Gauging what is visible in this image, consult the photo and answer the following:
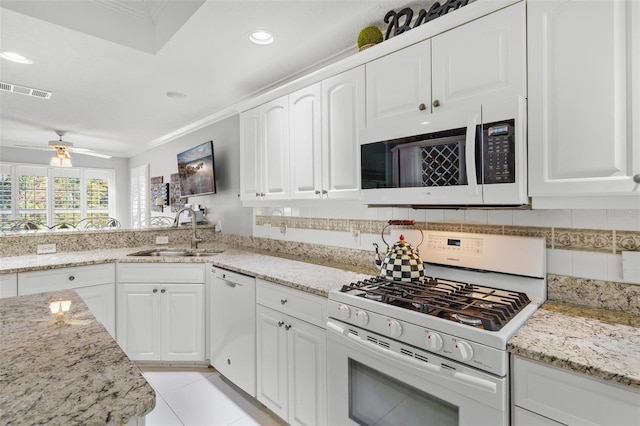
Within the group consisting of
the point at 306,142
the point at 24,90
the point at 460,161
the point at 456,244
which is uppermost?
the point at 24,90

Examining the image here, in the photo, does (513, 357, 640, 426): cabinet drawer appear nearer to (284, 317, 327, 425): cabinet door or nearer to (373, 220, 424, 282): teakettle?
(373, 220, 424, 282): teakettle

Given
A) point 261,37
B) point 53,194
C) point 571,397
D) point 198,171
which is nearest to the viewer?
point 571,397

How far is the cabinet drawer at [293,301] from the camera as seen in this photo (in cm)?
171

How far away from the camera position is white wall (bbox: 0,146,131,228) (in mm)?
5988

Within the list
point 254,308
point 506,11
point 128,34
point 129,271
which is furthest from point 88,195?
point 506,11

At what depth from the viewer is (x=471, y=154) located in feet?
4.58

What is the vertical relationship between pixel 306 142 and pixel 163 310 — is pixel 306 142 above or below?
above

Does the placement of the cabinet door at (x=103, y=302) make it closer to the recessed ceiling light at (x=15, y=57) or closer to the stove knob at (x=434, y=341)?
the recessed ceiling light at (x=15, y=57)

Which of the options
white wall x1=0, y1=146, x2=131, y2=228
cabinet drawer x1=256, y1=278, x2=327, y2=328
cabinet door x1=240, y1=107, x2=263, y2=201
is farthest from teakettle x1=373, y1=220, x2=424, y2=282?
white wall x1=0, y1=146, x2=131, y2=228

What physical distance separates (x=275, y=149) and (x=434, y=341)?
176 centimetres

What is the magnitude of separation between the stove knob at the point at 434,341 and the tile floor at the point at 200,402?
4.34 feet

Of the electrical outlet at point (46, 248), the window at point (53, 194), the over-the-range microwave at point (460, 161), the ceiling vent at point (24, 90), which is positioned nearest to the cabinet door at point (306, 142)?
the over-the-range microwave at point (460, 161)

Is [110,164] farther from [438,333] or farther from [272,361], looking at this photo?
[438,333]

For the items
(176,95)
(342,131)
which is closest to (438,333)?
(342,131)
